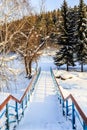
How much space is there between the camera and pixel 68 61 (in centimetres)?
3728

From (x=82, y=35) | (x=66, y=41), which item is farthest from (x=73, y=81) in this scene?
(x=82, y=35)

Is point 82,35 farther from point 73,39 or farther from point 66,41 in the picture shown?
point 66,41

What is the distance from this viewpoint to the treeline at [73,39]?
3631 centimetres

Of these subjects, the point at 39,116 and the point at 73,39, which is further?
the point at 73,39

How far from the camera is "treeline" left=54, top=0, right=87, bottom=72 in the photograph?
36.3 meters

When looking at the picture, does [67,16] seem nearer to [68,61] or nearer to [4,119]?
[68,61]

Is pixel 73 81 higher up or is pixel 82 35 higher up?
pixel 82 35

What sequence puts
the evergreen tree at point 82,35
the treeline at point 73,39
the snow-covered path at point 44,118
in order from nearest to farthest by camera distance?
the snow-covered path at point 44,118 < the evergreen tree at point 82,35 < the treeline at point 73,39

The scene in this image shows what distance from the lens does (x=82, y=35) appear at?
36.8 m

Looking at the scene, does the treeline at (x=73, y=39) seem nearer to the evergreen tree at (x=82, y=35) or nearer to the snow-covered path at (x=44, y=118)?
the evergreen tree at (x=82, y=35)

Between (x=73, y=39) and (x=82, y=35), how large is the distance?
5.82 ft

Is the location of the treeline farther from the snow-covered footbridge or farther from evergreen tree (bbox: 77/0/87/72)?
the snow-covered footbridge

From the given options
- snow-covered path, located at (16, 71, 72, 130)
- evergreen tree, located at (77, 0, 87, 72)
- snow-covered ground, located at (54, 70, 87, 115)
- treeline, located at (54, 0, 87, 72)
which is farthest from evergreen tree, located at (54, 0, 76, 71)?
snow-covered path, located at (16, 71, 72, 130)

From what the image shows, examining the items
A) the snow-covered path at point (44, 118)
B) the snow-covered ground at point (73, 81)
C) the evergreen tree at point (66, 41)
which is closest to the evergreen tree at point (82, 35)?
the evergreen tree at point (66, 41)
